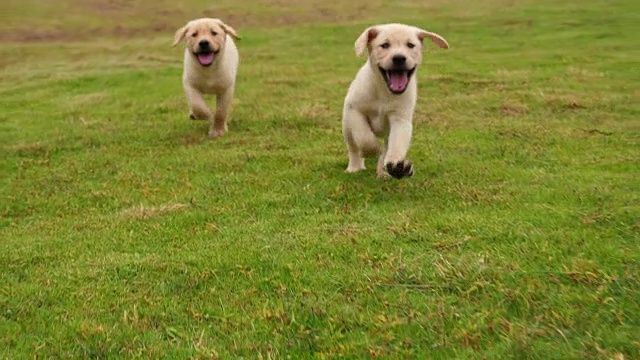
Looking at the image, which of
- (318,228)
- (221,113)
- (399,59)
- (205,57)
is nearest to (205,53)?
(205,57)

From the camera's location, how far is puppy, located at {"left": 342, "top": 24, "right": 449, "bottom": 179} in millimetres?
7250

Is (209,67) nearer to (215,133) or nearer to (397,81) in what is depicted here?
(215,133)

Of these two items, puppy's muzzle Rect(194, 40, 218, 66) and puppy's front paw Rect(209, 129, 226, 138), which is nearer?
puppy's muzzle Rect(194, 40, 218, 66)

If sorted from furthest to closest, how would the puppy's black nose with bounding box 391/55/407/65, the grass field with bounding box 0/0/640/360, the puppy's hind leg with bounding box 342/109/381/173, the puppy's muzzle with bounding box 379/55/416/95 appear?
the puppy's hind leg with bounding box 342/109/381/173 < the puppy's muzzle with bounding box 379/55/416/95 < the puppy's black nose with bounding box 391/55/407/65 < the grass field with bounding box 0/0/640/360

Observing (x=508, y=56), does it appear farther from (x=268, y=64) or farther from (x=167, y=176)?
(x=167, y=176)

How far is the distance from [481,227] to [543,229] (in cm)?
49

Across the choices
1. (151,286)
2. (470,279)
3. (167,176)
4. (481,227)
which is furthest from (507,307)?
(167,176)

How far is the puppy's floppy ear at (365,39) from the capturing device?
24.3ft

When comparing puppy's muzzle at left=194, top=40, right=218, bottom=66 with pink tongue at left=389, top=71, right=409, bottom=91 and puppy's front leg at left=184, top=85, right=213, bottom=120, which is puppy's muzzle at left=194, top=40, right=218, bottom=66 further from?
pink tongue at left=389, top=71, right=409, bottom=91

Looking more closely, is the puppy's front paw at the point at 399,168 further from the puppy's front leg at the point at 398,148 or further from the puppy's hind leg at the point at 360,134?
the puppy's hind leg at the point at 360,134

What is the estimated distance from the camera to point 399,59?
7195 millimetres

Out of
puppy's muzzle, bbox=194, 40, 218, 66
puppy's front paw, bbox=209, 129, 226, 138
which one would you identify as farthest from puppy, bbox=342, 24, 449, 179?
puppy's front paw, bbox=209, 129, 226, 138

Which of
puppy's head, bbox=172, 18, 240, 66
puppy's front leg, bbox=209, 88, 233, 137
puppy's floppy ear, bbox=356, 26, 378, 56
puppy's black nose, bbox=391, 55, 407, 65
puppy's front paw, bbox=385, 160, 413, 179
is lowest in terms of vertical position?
puppy's front leg, bbox=209, 88, 233, 137

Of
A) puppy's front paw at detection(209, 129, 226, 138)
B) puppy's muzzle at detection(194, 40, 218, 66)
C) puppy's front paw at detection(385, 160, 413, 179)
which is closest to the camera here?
puppy's front paw at detection(385, 160, 413, 179)
